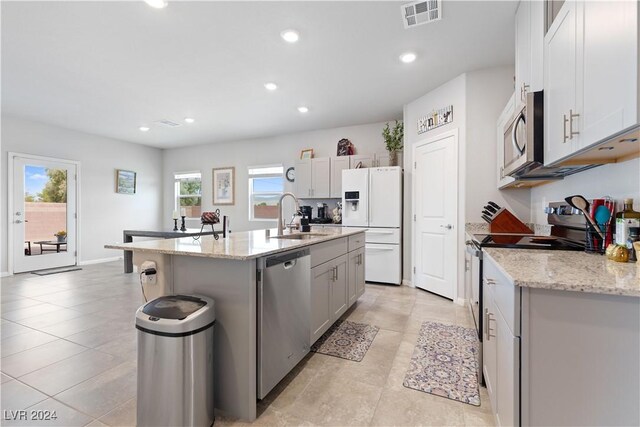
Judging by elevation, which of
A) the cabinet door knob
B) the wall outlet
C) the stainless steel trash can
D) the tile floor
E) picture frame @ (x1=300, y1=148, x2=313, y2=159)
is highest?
picture frame @ (x1=300, y1=148, x2=313, y2=159)

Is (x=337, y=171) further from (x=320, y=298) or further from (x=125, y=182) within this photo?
(x=125, y=182)

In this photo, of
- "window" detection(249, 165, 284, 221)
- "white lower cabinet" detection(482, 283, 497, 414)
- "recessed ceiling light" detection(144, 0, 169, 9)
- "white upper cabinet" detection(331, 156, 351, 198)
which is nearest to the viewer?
"white lower cabinet" detection(482, 283, 497, 414)

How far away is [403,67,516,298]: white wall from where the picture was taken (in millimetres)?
3262

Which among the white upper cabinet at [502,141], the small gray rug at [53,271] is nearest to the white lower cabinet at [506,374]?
the white upper cabinet at [502,141]

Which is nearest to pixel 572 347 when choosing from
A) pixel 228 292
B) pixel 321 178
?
pixel 228 292

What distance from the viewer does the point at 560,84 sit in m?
1.46

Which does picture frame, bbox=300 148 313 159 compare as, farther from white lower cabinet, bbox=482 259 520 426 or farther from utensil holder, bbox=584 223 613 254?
utensil holder, bbox=584 223 613 254

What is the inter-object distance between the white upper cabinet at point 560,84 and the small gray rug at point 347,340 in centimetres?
186

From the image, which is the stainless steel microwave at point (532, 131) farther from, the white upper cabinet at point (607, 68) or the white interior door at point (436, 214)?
the white interior door at point (436, 214)

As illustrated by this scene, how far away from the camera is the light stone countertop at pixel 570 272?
91 cm

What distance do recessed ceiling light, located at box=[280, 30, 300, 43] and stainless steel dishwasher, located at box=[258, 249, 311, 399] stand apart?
6.39 feet

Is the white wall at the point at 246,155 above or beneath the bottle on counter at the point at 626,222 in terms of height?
above

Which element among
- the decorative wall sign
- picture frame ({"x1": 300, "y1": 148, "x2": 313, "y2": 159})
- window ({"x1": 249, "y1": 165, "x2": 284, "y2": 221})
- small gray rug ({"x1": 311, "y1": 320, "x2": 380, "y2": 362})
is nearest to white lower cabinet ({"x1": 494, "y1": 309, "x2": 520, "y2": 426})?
small gray rug ({"x1": 311, "y1": 320, "x2": 380, "y2": 362})

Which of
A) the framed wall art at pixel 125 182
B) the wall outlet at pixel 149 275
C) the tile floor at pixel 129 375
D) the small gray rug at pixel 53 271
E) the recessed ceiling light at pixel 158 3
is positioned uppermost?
the recessed ceiling light at pixel 158 3
